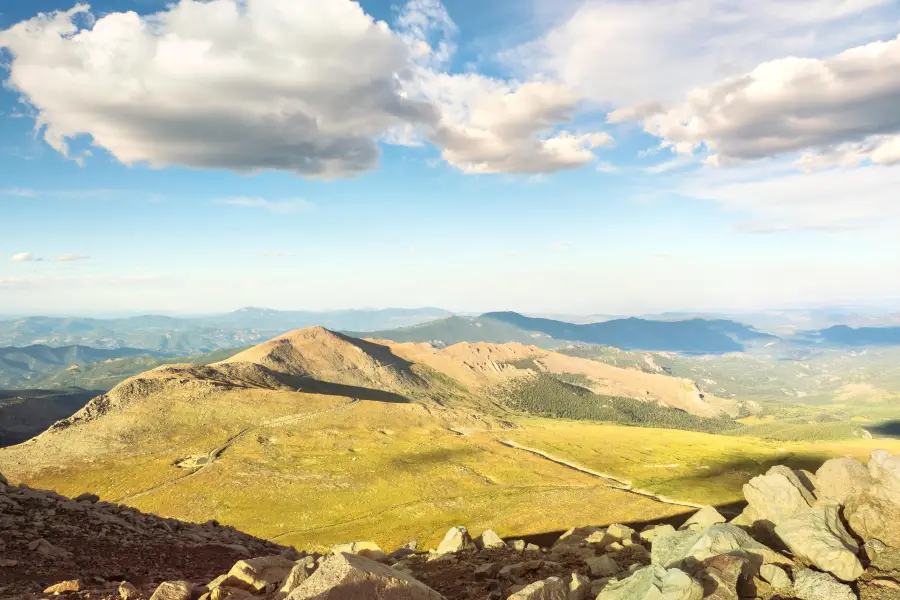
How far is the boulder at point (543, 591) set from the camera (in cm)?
1841

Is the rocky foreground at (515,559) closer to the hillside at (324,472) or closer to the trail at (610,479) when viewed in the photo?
the hillside at (324,472)

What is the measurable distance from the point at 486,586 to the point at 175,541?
87.0ft

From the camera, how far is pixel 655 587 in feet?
60.2

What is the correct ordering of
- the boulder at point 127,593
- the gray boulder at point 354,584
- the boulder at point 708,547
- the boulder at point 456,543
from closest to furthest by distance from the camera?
1. the gray boulder at point 354,584
2. the boulder at point 127,593
3. the boulder at point 708,547
4. the boulder at point 456,543

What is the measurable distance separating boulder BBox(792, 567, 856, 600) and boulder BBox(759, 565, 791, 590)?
0.36 metres

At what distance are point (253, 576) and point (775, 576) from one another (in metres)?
A: 23.1

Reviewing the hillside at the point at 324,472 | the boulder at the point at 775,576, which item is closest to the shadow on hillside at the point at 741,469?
the hillside at the point at 324,472

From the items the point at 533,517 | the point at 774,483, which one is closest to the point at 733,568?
the point at 774,483

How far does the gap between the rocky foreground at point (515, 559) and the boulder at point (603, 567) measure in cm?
10

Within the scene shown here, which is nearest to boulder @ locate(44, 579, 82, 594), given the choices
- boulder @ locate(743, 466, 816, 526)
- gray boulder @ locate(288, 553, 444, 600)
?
gray boulder @ locate(288, 553, 444, 600)

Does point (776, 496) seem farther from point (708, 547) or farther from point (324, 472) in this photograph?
point (324, 472)

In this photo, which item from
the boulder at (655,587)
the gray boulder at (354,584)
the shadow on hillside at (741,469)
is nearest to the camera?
the gray boulder at (354,584)

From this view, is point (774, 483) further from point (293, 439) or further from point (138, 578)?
point (293, 439)

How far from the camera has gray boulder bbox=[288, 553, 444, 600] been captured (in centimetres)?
1633
